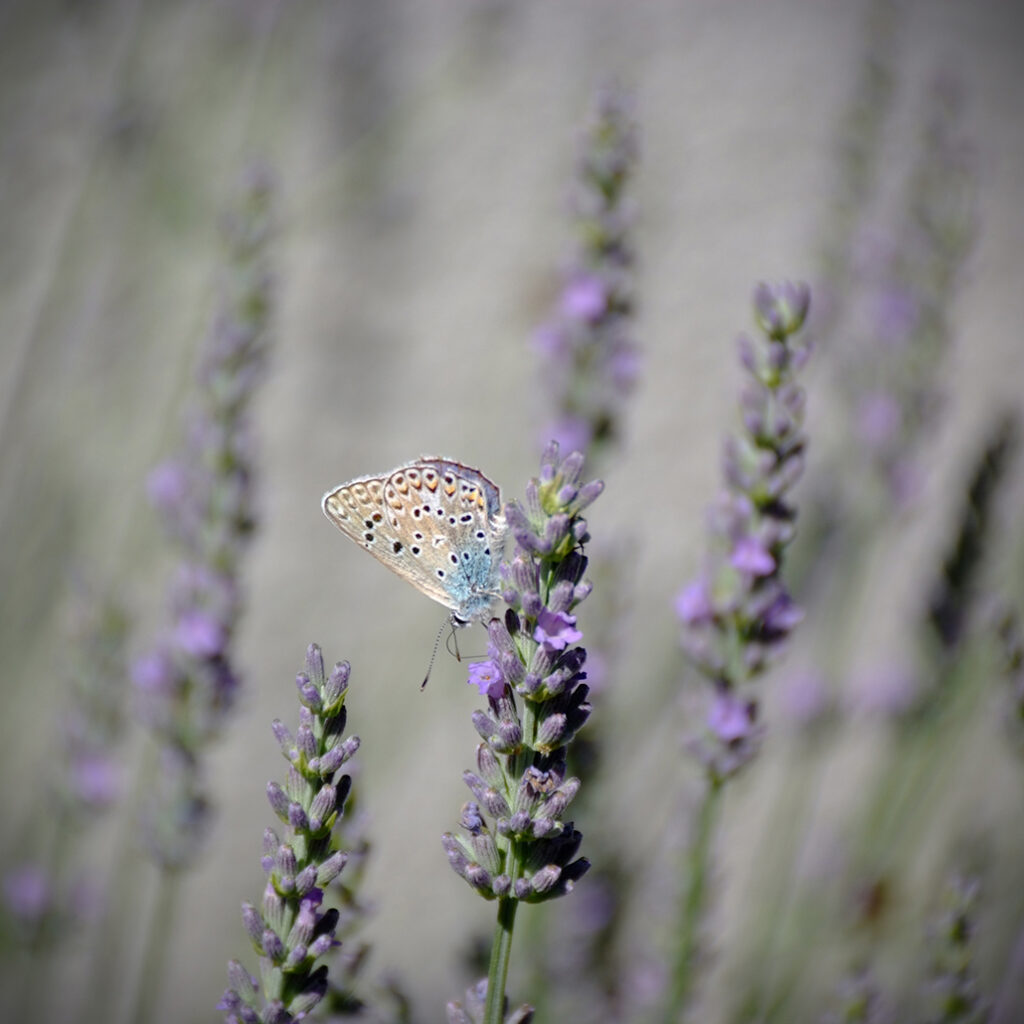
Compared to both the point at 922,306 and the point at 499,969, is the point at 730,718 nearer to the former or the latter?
the point at 499,969

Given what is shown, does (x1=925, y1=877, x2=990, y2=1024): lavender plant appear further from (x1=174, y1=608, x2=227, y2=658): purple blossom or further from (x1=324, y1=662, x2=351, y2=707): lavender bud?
(x1=174, y1=608, x2=227, y2=658): purple blossom

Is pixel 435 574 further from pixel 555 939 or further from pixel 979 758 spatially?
pixel 979 758

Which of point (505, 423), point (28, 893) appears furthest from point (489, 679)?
point (505, 423)

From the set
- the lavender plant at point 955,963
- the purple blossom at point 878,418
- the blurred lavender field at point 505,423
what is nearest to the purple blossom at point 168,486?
the blurred lavender field at point 505,423

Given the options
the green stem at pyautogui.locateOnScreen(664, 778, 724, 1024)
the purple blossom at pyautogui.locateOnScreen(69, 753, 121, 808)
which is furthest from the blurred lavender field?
the green stem at pyautogui.locateOnScreen(664, 778, 724, 1024)

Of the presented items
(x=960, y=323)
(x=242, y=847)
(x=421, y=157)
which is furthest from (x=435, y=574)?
(x=960, y=323)

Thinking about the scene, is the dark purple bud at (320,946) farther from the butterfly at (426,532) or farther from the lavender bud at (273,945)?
the butterfly at (426,532)
